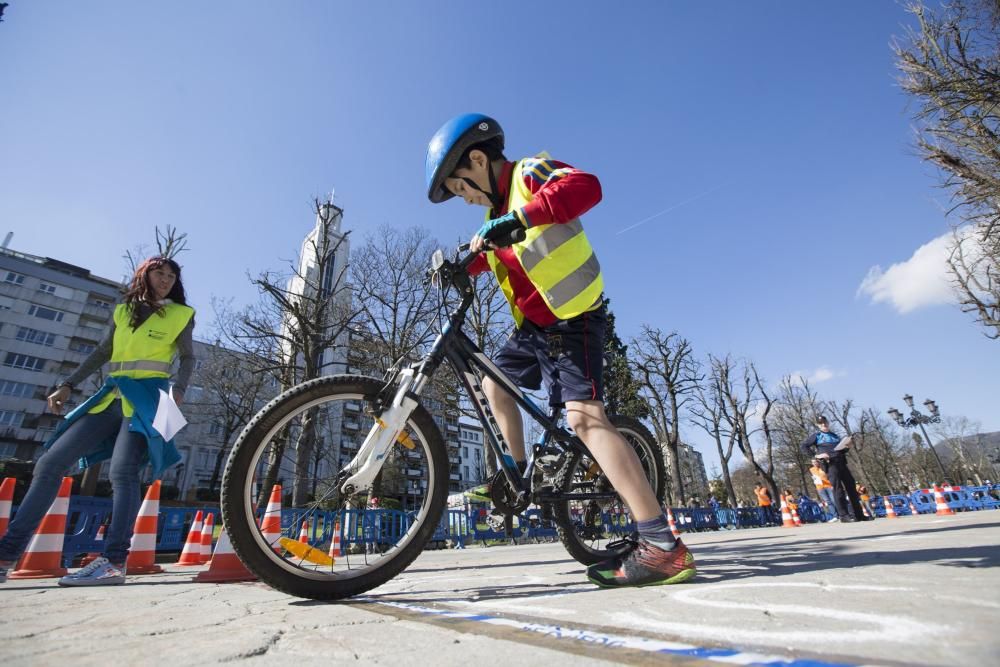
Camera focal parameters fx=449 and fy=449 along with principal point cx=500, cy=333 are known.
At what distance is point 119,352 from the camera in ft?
11.0

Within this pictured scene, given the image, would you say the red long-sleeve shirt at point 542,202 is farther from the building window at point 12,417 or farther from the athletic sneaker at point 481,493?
the building window at point 12,417

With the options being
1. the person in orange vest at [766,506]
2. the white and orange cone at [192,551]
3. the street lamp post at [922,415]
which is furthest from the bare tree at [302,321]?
the street lamp post at [922,415]

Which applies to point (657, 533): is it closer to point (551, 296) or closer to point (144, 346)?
point (551, 296)

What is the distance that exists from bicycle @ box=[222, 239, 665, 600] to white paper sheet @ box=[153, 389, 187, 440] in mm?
1263

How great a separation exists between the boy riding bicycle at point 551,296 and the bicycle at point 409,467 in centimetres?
20

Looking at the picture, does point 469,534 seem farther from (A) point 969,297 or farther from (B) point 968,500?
(B) point 968,500

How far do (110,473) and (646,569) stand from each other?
3587mm

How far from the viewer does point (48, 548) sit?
3.77m

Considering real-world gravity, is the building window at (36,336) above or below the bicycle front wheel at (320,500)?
above

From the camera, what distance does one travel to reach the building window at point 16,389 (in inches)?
1625

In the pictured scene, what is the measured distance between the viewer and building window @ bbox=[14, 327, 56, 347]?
141ft

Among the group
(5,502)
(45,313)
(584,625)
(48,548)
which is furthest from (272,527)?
(45,313)

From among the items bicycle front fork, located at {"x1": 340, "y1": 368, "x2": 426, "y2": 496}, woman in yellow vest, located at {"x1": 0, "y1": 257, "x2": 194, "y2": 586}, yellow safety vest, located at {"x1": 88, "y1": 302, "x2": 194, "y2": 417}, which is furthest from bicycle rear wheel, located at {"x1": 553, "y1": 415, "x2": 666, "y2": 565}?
yellow safety vest, located at {"x1": 88, "y1": 302, "x2": 194, "y2": 417}

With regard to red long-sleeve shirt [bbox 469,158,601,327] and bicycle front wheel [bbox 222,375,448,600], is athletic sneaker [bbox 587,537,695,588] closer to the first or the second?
bicycle front wheel [bbox 222,375,448,600]
